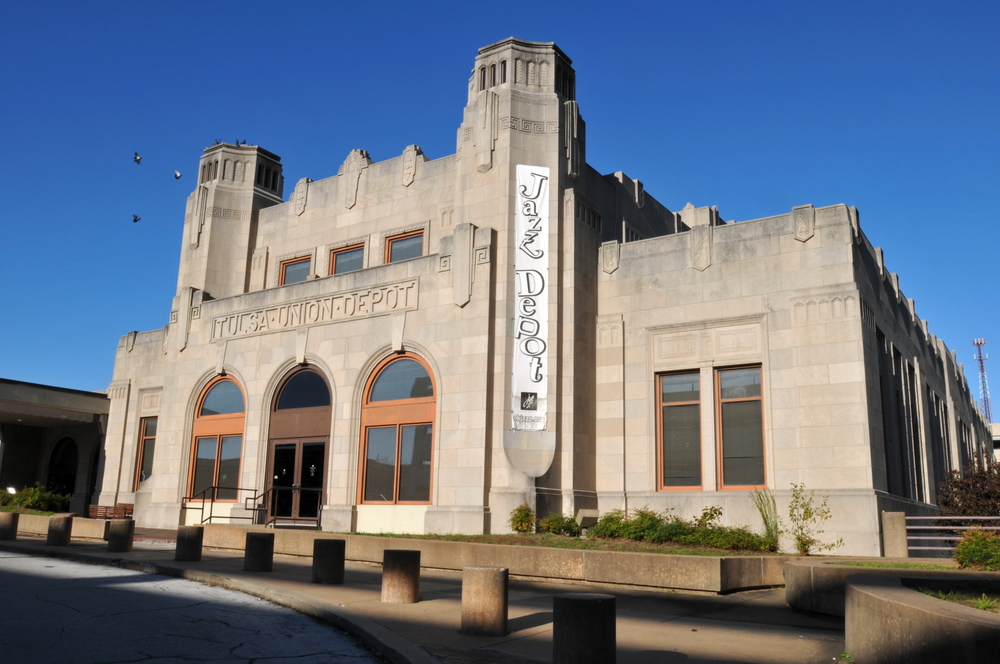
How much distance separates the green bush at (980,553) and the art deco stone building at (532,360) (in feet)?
21.1

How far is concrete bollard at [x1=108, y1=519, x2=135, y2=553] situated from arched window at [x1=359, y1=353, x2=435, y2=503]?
727cm

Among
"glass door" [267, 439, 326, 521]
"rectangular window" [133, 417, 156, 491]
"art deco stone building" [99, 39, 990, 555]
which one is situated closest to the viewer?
"art deco stone building" [99, 39, 990, 555]

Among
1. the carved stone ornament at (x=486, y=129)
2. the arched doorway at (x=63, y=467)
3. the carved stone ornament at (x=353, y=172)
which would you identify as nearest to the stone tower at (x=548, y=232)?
the carved stone ornament at (x=486, y=129)

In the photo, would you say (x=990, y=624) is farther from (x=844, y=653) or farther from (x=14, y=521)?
(x=14, y=521)

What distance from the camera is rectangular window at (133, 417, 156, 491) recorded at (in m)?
32.4

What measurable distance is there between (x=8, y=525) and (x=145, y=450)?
37.7 feet

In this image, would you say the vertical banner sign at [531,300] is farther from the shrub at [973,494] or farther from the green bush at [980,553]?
the shrub at [973,494]

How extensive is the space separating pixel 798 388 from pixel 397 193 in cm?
1494

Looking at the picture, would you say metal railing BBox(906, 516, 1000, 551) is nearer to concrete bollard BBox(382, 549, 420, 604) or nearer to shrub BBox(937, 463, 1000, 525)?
shrub BBox(937, 463, 1000, 525)

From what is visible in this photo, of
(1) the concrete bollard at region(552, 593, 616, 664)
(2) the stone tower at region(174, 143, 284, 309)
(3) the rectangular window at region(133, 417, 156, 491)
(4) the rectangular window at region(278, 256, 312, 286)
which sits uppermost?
(2) the stone tower at region(174, 143, 284, 309)

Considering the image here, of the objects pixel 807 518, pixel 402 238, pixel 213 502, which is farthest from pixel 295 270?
pixel 807 518

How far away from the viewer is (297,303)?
26844 millimetres

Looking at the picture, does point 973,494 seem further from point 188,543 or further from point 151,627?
A: point 151,627

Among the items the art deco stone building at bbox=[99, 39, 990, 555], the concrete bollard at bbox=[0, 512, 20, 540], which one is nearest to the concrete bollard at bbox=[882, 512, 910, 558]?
the art deco stone building at bbox=[99, 39, 990, 555]
